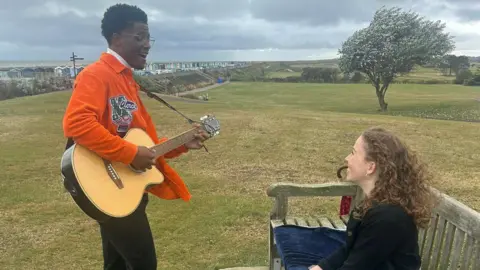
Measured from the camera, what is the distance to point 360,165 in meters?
2.63

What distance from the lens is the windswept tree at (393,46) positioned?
28328mm

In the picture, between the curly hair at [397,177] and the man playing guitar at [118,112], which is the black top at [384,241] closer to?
the curly hair at [397,177]

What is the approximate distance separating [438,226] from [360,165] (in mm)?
1055

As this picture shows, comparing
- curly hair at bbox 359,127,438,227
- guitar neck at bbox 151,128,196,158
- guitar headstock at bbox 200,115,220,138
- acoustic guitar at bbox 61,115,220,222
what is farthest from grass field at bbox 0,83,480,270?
acoustic guitar at bbox 61,115,220,222

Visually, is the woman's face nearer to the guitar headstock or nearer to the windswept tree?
the guitar headstock

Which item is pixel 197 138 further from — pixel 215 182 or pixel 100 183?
pixel 215 182

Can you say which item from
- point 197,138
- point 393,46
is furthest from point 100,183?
point 393,46

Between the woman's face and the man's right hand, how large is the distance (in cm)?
135

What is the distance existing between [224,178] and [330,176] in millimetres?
2148

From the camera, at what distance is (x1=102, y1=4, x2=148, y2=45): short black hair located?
3012 millimetres

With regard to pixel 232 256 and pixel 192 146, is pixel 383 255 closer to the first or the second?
pixel 192 146

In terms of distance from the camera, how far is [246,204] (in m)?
6.84

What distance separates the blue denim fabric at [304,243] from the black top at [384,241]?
2.34 ft

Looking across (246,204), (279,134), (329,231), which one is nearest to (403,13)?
(279,134)
